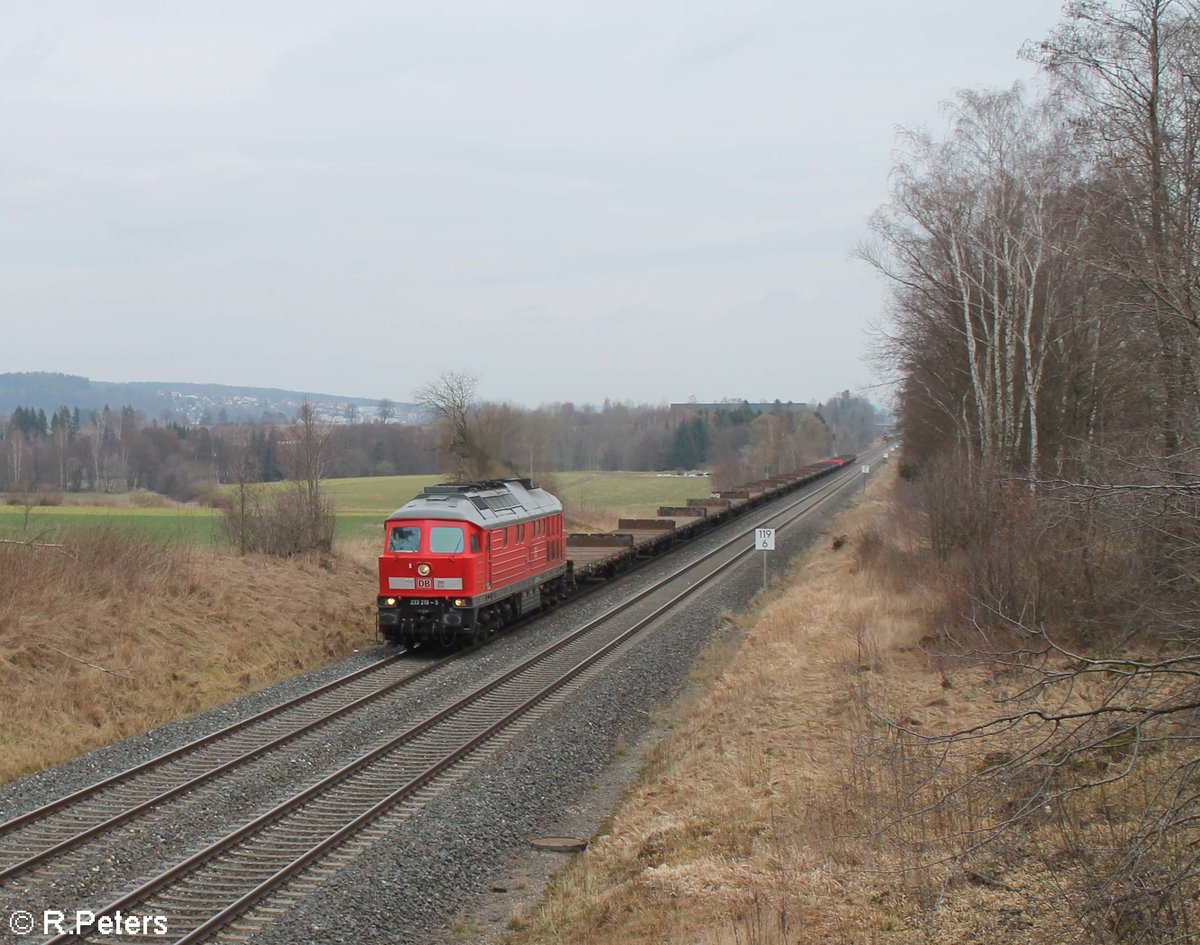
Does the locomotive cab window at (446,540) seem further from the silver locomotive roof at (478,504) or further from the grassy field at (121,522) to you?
the grassy field at (121,522)

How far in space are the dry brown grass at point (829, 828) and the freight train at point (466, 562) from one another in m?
5.21

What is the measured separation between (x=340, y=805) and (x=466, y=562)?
28.2 ft

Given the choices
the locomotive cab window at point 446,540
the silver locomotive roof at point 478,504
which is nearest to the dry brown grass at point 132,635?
the locomotive cab window at point 446,540

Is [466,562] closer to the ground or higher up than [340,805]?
higher up

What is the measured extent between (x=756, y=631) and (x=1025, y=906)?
551 inches

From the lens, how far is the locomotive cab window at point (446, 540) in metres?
19.5

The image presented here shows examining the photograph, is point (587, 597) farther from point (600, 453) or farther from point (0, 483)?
point (600, 453)

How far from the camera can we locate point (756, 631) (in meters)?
20.4

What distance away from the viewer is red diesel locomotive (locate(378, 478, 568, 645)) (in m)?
19.2

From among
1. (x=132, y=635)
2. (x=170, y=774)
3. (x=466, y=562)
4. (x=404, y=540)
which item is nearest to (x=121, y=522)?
(x=132, y=635)

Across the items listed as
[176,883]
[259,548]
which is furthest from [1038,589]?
[259,548]

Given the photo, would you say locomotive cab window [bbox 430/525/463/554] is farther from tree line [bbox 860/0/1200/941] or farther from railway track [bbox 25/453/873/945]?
tree line [bbox 860/0/1200/941]

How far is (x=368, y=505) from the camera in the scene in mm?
64938

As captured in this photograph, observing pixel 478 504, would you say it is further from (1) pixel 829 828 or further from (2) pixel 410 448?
(2) pixel 410 448
